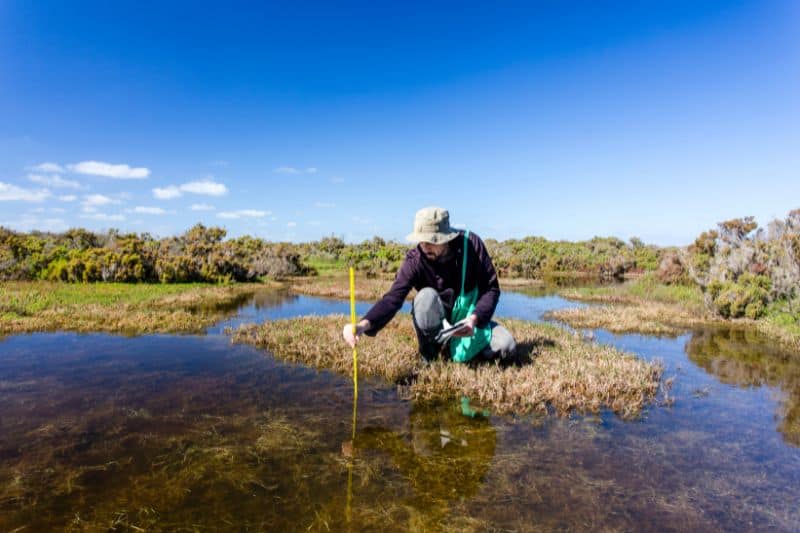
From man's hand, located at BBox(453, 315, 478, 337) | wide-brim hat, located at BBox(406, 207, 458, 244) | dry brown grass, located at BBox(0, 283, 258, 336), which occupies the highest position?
wide-brim hat, located at BBox(406, 207, 458, 244)

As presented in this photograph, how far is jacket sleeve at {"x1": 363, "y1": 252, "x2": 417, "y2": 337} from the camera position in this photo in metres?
5.30

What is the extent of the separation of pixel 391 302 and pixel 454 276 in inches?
39.0

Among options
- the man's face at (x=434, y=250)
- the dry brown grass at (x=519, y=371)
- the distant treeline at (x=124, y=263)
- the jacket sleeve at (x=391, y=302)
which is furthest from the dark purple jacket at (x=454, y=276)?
the distant treeline at (x=124, y=263)

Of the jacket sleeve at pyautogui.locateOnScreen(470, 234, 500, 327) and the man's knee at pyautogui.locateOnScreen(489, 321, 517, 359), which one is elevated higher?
the jacket sleeve at pyautogui.locateOnScreen(470, 234, 500, 327)

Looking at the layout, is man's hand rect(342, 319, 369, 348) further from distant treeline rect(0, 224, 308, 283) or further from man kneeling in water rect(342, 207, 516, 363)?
distant treeline rect(0, 224, 308, 283)

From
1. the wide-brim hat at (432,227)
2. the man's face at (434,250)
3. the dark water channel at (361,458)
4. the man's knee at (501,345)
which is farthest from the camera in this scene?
the man's knee at (501,345)

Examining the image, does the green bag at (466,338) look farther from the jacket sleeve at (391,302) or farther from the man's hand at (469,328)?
the jacket sleeve at (391,302)

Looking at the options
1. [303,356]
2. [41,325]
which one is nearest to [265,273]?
[41,325]

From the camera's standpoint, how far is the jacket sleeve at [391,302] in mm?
5305

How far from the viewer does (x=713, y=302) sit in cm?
1234

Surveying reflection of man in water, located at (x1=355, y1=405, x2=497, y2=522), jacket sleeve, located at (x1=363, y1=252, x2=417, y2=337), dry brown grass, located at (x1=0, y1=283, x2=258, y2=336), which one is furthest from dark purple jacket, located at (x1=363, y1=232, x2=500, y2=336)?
dry brown grass, located at (x1=0, y1=283, x2=258, y2=336)

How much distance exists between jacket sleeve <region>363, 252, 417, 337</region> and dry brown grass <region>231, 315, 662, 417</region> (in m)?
1.01

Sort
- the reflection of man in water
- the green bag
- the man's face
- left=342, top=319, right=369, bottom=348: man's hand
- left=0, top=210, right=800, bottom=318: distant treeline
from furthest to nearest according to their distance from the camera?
1. left=0, top=210, right=800, bottom=318: distant treeline
2. the green bag
3. the man's face
4. left=342, top=319, right=369, bottom=348: man's hand
5. the reflection of man in water

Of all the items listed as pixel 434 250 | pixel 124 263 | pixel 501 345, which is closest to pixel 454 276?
pixel 434 250
